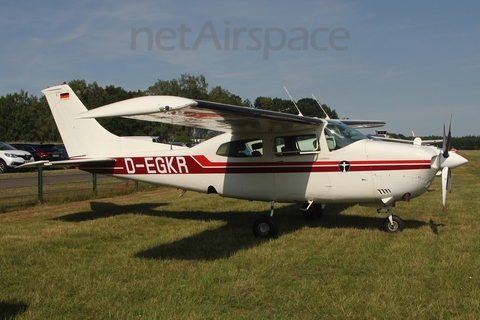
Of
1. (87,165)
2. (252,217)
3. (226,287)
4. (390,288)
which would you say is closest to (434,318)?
(390,288)

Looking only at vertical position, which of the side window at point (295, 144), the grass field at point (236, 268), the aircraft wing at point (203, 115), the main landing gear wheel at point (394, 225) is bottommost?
the grass field at point (236, 268)

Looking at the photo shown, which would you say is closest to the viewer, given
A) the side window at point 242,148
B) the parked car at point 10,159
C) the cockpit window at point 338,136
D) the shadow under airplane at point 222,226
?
the shadow under airplane at point 222,226

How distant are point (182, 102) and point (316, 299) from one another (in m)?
2.78

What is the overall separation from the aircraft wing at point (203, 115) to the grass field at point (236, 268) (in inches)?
81.4

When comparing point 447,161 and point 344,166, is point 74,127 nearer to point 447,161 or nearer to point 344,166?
point 344,166

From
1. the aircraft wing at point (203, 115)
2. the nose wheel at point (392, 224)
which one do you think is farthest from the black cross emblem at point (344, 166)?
the nose wheel at point (392, 224)

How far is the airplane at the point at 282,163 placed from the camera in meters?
7.60

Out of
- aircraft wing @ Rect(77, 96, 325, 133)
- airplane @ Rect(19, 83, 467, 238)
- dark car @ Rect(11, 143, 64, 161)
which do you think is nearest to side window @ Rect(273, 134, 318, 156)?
airplane @ Rect(19, 83, 467, 238)

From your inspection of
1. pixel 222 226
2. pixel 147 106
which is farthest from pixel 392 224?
pixel 147 106

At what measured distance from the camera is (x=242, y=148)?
29.2 ft

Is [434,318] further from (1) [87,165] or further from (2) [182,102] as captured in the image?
(1) [87,165]

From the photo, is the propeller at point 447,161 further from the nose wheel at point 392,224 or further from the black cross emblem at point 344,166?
the black cross emblem at point 344,166

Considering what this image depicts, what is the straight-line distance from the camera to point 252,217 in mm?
10234

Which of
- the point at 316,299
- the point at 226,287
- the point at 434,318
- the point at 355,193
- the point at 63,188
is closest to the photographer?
the point at 434,318
